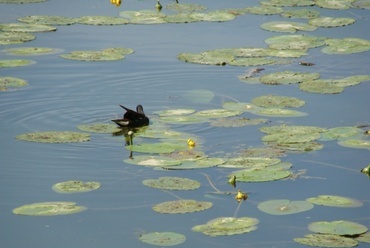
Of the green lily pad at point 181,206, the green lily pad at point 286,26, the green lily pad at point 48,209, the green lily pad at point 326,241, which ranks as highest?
the green lily pad at point 286,26

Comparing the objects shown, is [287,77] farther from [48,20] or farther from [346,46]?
[48,20]

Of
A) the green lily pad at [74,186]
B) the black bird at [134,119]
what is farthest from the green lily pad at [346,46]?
the green lily pad at [74,186]

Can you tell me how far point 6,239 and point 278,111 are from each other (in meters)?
3.74

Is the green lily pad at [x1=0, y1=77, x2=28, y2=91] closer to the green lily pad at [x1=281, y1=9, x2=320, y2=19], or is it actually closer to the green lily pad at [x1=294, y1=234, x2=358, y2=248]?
the green lily pad at [x1=281, y1=9, x2=320, y2=19]

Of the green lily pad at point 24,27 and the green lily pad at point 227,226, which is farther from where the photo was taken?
the green lily pad at point 24,27

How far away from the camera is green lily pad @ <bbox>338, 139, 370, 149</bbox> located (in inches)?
364

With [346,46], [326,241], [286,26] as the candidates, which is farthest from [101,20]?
[326,241]

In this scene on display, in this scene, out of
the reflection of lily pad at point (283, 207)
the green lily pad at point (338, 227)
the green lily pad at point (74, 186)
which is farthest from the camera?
the green lily pad at point (74, 186)

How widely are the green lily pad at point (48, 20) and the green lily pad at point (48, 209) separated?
6.11 meters

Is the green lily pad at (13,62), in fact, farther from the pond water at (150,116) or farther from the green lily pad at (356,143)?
the green lily pad at (356,143)

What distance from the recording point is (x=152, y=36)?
13234 mm

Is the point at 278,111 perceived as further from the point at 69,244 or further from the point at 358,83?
the point at 69,244

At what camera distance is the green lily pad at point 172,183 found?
327 inches

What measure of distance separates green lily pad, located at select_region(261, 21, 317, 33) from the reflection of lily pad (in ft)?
18.9
